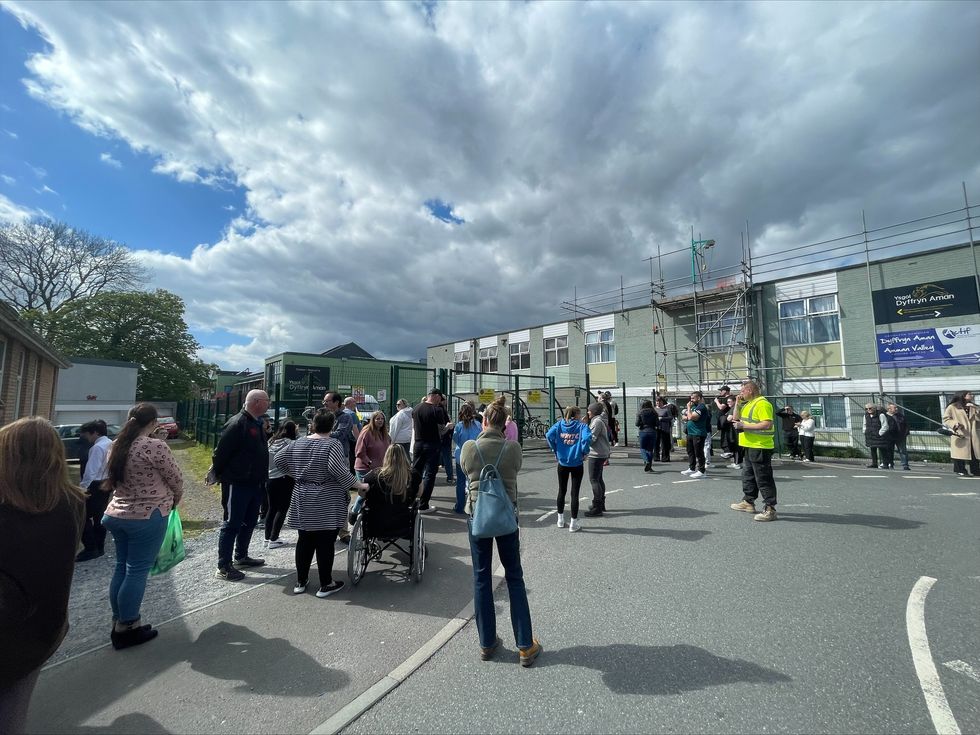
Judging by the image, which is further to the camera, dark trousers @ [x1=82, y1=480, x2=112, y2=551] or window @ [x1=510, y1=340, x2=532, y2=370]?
window @ [x1=510, y1=340, x2=532, y2=370]

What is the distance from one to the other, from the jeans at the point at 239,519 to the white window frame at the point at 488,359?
24.5 meters

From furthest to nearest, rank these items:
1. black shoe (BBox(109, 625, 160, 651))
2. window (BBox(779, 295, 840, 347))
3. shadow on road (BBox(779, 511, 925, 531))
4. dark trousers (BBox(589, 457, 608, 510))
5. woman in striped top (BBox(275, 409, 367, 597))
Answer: window (BBox(779, 295, 840, 347)) < dark trousers (BBox(589, 457, 608, 510)) < shadow on road (BBox(779, 511, 925, 531)) < woman in striped top (BBox(275, 409, 367, 597)) < black shoe (BBox(109, 625, 160, 651))

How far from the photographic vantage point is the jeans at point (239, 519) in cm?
456

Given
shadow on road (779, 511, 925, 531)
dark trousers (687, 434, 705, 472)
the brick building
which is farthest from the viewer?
the brick building

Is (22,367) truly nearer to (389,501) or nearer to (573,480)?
(389,501)

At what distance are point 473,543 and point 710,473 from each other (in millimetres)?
9279

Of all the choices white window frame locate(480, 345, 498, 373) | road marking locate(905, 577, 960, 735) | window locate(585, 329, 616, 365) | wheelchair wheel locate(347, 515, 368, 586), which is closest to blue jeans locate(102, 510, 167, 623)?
wheelchair wheel locate(347, 515, 368, 586)

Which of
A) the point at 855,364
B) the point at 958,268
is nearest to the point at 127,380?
the point at 855,364

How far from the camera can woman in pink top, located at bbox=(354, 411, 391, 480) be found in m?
6.01

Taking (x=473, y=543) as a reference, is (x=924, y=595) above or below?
below

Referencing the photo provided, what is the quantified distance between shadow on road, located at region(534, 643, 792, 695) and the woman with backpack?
30 centimetres

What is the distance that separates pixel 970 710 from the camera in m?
2.42

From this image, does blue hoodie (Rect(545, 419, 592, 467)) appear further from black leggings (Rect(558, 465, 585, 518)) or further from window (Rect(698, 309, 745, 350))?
window (Rect(698, 309, 745, 350))

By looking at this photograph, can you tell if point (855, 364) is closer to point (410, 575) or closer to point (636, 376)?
point (636, 376)
